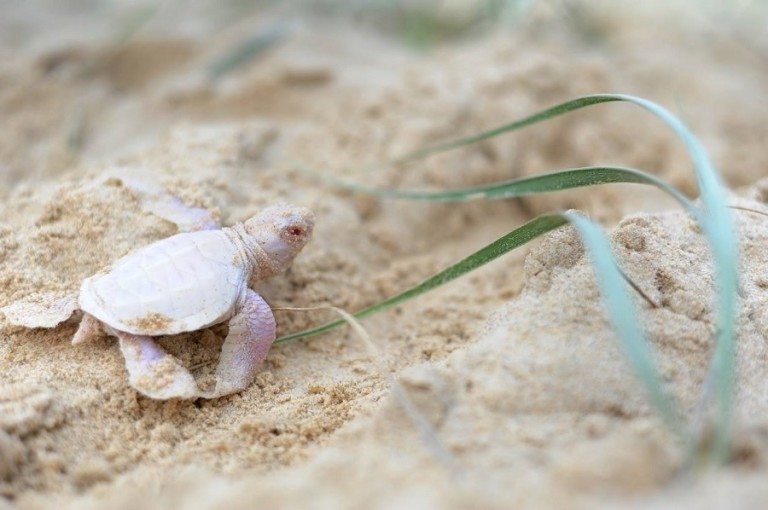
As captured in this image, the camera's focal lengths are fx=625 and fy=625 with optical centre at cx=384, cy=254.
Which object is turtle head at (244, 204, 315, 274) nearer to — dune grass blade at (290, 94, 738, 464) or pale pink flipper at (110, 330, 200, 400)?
pale pink flipper at (110, 330, 200, 400)

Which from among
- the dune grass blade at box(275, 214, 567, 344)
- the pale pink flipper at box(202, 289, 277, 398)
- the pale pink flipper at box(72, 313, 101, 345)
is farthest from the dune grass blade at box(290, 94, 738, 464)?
the pale pink flipper at box(72, 313, 101, 345)

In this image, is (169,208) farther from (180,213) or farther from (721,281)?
(721,281)

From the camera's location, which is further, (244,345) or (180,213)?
(180,213)

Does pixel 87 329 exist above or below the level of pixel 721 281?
Result: below

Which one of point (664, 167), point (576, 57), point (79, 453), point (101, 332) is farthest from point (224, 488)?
point (576, 57)

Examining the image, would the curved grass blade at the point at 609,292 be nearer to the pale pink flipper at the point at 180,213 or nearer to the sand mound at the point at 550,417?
the sand mound at the point at 550,417

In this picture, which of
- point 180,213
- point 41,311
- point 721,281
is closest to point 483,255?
point 721,281

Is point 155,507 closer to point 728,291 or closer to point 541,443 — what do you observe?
point 541,443
